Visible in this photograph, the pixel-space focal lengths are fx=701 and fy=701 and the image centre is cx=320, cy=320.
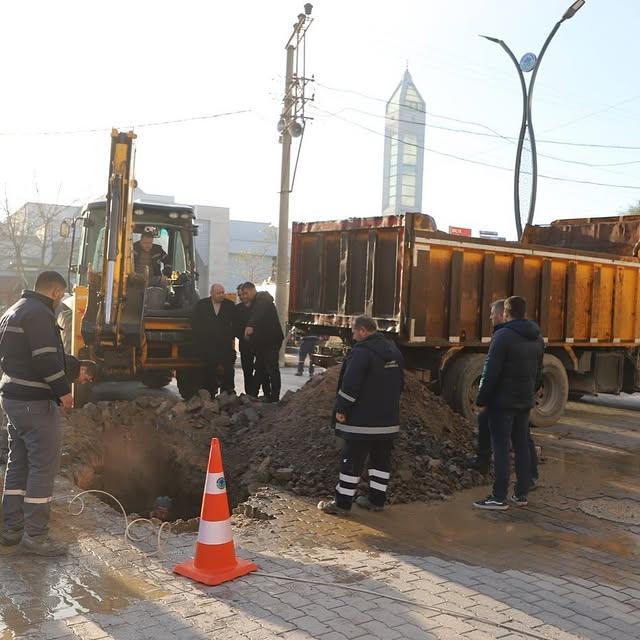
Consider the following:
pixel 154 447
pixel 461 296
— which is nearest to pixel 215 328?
pixel 154 447

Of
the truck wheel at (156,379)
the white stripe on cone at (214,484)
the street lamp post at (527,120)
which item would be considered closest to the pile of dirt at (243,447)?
the white stripe on cone at (214,484)

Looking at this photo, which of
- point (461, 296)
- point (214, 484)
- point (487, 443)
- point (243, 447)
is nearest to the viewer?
point (214, 484)

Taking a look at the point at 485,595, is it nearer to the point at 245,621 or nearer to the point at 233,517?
the point at 245,621

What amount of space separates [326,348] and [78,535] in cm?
595

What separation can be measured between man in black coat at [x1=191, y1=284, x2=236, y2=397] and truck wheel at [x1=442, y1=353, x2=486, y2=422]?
3.10 meters

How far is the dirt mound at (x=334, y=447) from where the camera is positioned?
21.4 feet

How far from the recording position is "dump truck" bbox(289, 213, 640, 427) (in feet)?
29.6

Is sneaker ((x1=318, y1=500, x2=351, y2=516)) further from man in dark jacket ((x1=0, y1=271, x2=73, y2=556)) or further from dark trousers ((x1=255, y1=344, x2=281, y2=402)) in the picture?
dark trousers ((x1=255, y1=344, x2=281, y2=402))

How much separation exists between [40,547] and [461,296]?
635 cm

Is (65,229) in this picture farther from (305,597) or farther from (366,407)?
(305,597)

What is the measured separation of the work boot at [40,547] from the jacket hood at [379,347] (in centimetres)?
263

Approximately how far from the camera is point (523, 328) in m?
6.16

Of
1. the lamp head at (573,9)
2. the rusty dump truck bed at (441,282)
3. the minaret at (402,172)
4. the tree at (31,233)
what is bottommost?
the rusty dump truck bed at (441,282)

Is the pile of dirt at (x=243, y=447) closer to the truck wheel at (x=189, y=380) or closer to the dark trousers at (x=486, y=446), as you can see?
the dark trousers at (x=486, y=446)
